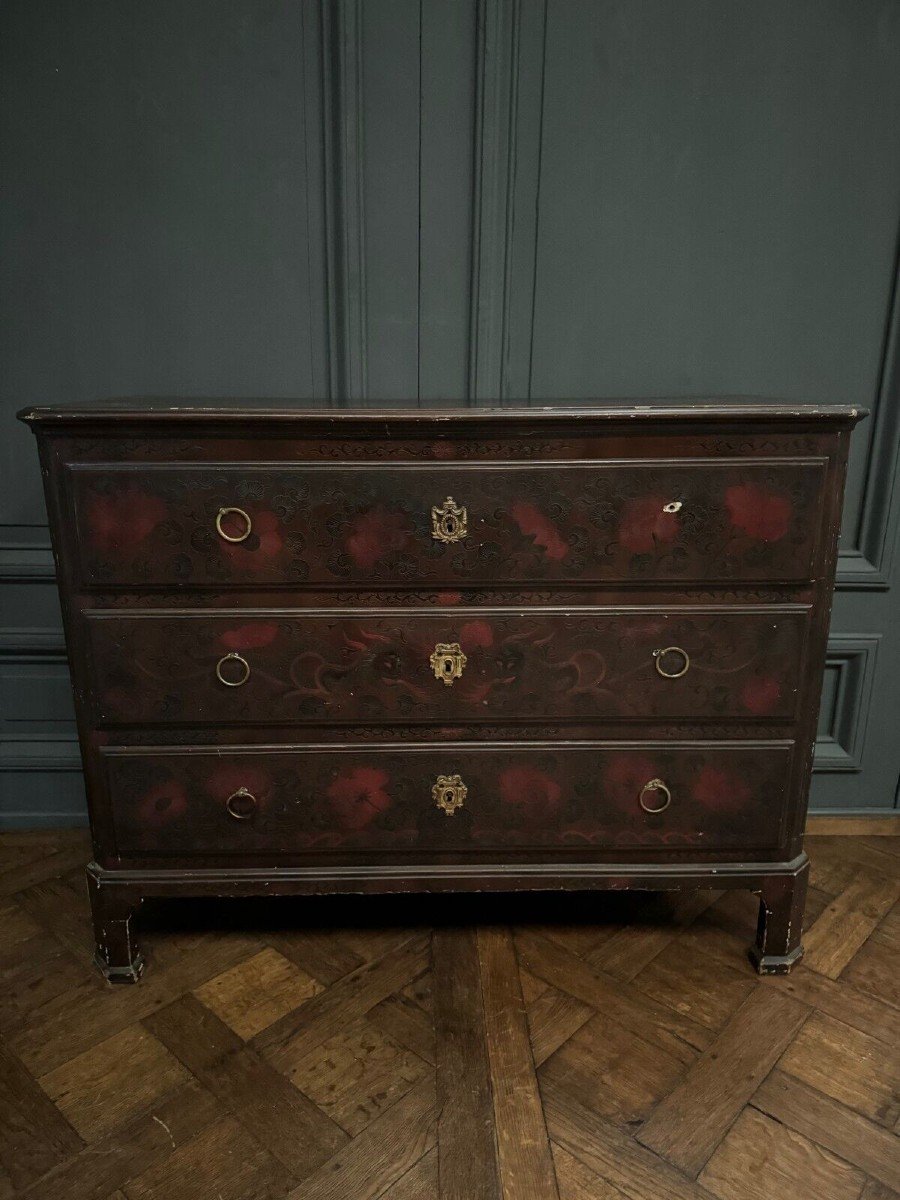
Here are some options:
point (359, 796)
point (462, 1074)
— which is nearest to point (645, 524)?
point (359, 796)

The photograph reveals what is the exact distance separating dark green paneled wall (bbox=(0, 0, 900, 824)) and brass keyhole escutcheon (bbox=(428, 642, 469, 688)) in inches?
26.0

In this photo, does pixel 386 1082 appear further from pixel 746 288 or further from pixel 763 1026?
pixel 746 288

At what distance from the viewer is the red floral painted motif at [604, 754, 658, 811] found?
133 centimetres

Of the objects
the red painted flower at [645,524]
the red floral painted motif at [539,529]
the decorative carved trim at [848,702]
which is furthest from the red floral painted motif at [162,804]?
the decorative carved trim at [848,702]

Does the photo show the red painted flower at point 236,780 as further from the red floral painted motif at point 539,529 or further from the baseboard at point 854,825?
the baseboard at point 854,825

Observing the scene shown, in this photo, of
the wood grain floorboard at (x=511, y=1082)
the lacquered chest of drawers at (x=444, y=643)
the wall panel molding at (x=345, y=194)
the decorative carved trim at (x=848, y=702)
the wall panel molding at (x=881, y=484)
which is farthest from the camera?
the decorative carved trim at (x=848, y=702)

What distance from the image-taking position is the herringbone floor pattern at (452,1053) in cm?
106

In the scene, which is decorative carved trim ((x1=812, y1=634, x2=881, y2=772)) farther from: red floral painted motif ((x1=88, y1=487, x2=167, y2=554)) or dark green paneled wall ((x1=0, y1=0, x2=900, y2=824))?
red floral painted motif ((x1=88, y1=487, x2=167, y2=554))

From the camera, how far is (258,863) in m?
1.37

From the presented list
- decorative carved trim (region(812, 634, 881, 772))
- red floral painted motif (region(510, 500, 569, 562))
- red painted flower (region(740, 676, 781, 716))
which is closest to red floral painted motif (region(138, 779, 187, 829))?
red floral painted motif (region(510, 500, 569, 562))

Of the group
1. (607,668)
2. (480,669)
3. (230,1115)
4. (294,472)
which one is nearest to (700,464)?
(607,668)

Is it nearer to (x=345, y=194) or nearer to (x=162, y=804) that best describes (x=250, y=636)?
(x=162, y=804)

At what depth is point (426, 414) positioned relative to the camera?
1.15m

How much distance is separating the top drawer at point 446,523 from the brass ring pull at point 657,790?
1.18 feet
